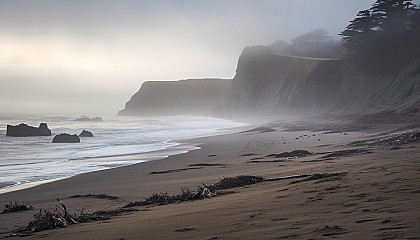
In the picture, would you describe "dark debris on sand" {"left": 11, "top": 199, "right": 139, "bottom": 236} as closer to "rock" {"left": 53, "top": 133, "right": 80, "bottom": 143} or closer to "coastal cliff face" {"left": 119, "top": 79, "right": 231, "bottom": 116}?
"rock" {"left": 53, "top": 133, "right": 80, "bottom": 143}

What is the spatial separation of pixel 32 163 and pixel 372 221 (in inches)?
557

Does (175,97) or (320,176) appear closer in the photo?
(320,176)

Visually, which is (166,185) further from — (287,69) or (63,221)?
(287,69)

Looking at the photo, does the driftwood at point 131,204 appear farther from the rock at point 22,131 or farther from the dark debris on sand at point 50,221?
the rock at point 22,131

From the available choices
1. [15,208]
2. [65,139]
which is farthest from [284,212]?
[65,139]

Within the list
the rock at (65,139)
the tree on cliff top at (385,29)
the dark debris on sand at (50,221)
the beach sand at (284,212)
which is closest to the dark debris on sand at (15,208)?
the beach sand at (284,212)

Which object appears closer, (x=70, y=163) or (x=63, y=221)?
(x=63, y=221)

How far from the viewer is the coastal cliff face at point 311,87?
103ft

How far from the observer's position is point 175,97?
583ft

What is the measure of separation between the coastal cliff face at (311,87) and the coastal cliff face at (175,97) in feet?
271

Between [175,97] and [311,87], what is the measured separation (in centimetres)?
12612

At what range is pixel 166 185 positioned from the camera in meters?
8.75

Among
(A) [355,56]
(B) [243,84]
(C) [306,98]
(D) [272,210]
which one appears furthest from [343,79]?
(D) [272,210]

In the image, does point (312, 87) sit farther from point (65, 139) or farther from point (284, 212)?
point (284, 212)
